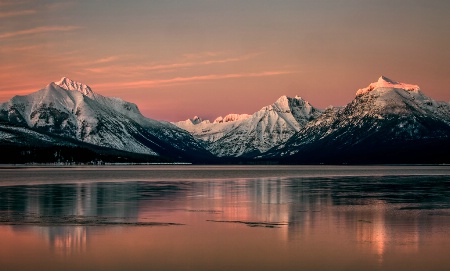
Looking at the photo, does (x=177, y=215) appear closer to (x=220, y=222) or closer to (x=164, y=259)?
(x=220, y=222)

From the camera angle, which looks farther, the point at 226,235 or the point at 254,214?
the point at 254,214

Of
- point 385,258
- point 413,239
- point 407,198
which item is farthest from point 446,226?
point 407,198

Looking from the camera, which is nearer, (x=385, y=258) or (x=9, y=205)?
(x=385, y=258)

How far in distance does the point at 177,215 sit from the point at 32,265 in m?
28.4

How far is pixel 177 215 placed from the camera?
2579 inches

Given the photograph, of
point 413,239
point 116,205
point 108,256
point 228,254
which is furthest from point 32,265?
point 116,205

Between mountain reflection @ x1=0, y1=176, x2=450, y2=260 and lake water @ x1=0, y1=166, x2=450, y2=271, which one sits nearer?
lake water @ x1=0, y1=166, x2=450, y2=271

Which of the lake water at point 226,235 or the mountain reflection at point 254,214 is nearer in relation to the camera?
the lake water at point 226,235

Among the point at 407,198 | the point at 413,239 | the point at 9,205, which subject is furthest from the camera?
the point at 407,198

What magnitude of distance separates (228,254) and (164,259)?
14.1 ft

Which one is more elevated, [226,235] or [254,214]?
[226,235]

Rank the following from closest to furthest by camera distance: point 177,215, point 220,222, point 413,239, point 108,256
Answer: point 108,256 → point 413,239 → point 220,222 → point 177,215

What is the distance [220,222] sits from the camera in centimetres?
5900

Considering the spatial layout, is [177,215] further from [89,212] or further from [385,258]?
[385,258]
